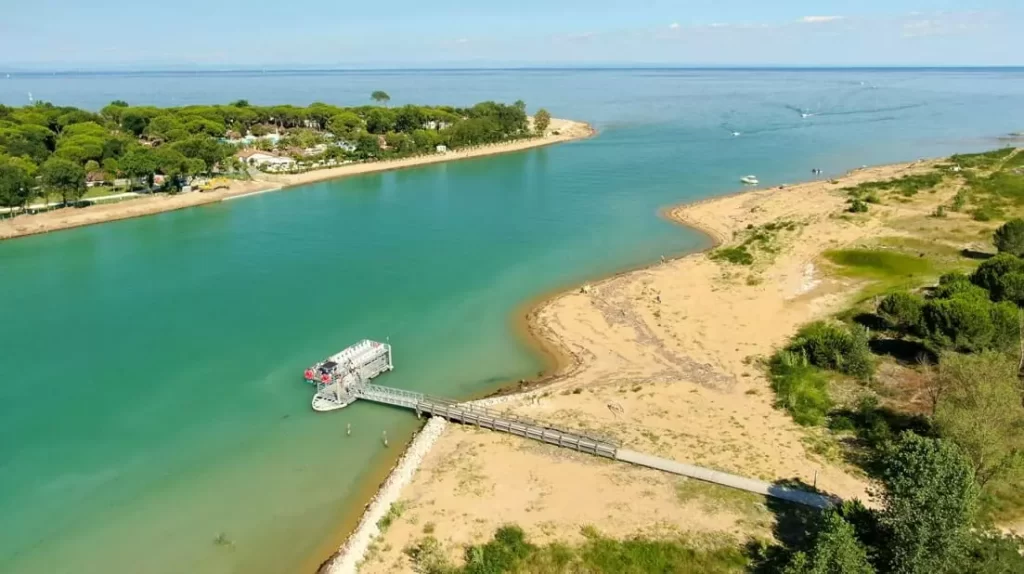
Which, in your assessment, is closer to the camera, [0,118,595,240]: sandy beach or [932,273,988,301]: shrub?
[932,273,988,301]: shrub

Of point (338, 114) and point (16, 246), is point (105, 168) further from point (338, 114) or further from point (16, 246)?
point (338, 114)

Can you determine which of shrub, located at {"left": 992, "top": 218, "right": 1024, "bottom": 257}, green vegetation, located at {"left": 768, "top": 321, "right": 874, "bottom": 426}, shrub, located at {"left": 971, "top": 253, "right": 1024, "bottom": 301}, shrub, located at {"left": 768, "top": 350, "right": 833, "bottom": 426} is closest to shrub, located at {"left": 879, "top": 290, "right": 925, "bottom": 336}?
shrub, located at {"left": 971, "top": 253, "right": 1024, "bottom": 301}

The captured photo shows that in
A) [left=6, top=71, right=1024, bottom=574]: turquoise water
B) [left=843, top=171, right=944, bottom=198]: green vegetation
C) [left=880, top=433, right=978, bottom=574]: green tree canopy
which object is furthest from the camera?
[left=843, top=171, right=944, bottom=198]: green vegetation

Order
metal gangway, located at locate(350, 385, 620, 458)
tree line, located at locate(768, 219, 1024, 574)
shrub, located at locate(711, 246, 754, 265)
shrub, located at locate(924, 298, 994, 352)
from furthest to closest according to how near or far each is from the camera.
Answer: shrub, located at locate(711, 246, 754, 265) < shrub, located at locate(924, 298, 994, 352) < metal gangway, located at locate(350, 385, 620, 458) < tree line, located at locate(768, 219, 1024, 574)

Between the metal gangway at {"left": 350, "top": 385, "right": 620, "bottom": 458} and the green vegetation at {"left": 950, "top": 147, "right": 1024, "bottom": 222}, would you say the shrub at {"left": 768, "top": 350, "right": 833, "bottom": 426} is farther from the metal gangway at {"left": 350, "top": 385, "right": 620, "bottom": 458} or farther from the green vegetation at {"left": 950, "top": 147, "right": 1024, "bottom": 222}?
the green vegetation at {"left": 950, "top": 147, "right": 1024, "bottom": 222}

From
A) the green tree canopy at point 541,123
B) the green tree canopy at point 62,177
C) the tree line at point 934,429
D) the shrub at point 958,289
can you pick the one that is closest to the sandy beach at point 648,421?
the tree line at point 934,429

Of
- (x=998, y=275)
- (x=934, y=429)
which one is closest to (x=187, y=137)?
(x=998, y=275)
